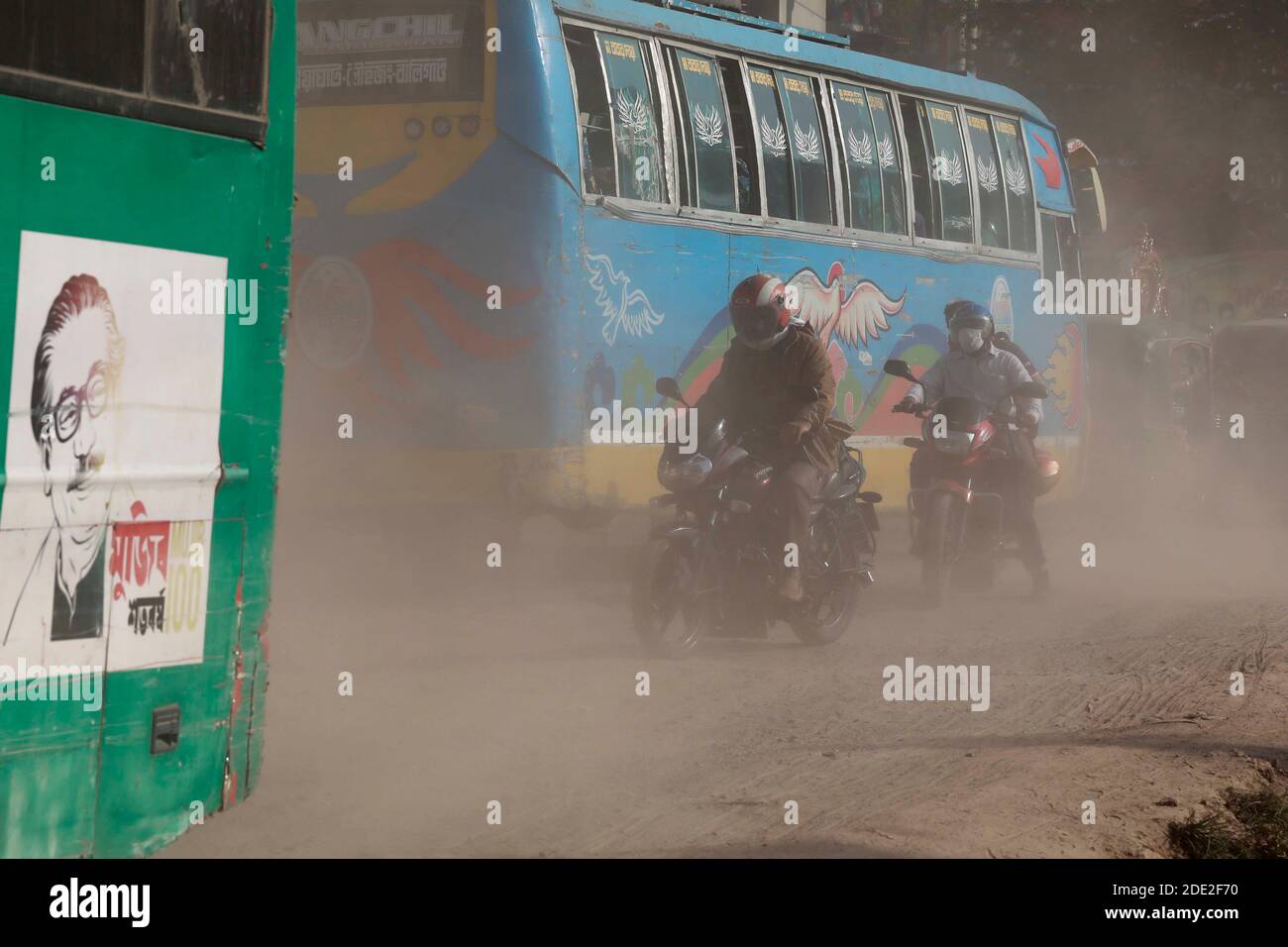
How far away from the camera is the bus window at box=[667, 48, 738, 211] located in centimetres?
1084

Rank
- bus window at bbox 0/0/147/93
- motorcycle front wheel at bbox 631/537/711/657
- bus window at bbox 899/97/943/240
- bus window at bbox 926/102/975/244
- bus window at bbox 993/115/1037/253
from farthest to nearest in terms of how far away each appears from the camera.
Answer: bus window at bbox 993/115/1037/253 < bus window at bbox 926/102/975/244 < bus window at bbox 899/97/943/240 < motorcycle front wheel at bbox 631/537/711/657 < bus window at bbox 0/0/147/93

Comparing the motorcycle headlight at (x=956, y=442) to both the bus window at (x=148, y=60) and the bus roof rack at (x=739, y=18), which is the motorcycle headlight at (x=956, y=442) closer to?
the bus roof rack at (x=739, y=18)

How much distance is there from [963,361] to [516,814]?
261 inches

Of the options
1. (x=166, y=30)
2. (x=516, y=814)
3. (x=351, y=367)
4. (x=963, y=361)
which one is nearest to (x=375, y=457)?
(x=351, y=367)

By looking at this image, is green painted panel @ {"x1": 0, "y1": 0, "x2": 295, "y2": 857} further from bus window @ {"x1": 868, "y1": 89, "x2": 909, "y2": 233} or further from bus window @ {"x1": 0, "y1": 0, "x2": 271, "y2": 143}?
bus window @ {"x1": 868, "y1": 89, "x2": 909, "y2": 233}

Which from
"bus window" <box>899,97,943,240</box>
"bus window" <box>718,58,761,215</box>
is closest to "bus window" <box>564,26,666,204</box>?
"bus window" <box>718,58,761,215</box>

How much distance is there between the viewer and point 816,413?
840cm

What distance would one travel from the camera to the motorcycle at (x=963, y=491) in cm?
1049

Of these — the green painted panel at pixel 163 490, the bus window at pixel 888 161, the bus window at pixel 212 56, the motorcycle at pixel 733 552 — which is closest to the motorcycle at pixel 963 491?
the motorcycle at pixel 733 552

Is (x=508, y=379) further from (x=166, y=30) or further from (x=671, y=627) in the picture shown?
(x=166, y=30)

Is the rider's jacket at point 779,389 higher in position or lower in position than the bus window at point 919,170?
lower

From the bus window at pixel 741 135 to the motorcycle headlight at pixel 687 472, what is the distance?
3.74 metres

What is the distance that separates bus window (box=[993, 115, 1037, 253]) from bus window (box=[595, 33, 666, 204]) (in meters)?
4.86

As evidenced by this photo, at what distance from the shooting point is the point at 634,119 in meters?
10.5
